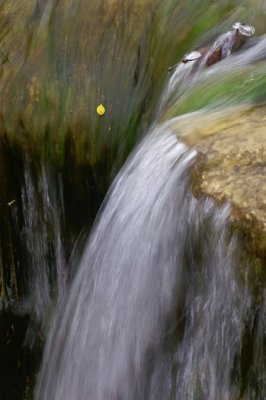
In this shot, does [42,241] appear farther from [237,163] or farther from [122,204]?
[237,163]

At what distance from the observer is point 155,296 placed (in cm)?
291

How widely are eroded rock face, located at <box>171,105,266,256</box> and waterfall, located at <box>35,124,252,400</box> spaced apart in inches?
2.5

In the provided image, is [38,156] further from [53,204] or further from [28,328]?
[28,328]

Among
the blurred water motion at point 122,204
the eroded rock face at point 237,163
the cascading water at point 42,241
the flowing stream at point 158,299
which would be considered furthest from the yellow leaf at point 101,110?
the eroded rock face at point 237,163

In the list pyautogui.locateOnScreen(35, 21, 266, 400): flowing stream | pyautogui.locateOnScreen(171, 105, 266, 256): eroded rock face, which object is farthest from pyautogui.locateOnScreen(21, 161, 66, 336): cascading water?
pyautogui.locateOnScreen(171, 105, 266, 256): eroded rock face

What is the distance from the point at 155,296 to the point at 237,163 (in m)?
0.67

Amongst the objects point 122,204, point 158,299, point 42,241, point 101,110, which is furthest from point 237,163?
point 42,241

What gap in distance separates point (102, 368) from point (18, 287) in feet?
8.02

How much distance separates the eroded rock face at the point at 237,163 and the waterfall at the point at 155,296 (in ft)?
0.21

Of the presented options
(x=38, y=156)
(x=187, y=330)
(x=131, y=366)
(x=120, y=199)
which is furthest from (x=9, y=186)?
(x=187, y=330)

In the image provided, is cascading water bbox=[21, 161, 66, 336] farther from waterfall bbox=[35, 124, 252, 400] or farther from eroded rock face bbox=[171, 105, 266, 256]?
eroded rock face bbox=[171, 105, 266, 256]

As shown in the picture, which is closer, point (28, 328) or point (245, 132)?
point (245, 132)

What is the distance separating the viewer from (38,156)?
5285 millimetres

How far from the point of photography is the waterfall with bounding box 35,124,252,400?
254cm
